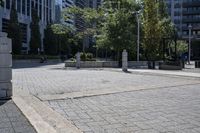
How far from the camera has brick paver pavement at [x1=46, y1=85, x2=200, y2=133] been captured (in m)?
7.23

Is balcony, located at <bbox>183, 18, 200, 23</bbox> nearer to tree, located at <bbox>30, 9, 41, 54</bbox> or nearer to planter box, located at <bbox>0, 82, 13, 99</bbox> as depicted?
tree, located at <bbox>30, 9, 41, 54</bbox>

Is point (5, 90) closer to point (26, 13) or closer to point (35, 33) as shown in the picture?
point (35, 33)

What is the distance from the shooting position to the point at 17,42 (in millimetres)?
66438

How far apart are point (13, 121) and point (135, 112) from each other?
8.65 ft

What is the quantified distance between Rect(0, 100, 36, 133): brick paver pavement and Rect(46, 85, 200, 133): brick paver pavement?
35.3 inches

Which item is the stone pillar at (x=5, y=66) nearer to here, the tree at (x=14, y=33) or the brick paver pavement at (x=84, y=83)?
the brick paver pavement at (x=84, y=83)

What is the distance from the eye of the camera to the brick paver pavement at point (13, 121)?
700cm

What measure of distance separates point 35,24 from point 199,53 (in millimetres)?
52715

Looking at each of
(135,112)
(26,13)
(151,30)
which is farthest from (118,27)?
(26,13)

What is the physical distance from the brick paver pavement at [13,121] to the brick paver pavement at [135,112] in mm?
897

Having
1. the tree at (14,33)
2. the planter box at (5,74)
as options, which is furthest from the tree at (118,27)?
the tree at (14,33)

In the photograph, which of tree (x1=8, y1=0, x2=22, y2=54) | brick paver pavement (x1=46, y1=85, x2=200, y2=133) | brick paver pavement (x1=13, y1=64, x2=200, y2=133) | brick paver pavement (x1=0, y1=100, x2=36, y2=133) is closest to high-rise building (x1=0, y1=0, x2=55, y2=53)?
tree (x1=8, y1=0, x2=22, y2=54)

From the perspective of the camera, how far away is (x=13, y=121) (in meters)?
7.75

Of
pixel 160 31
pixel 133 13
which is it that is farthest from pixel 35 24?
pixel 160 31
